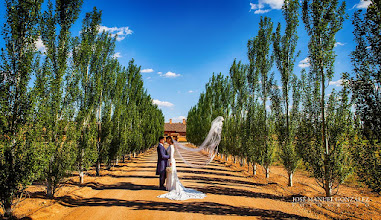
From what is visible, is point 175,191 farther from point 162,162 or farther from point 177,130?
point 177,130

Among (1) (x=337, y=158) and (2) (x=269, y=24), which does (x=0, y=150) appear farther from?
(2) (x=269, y=24)

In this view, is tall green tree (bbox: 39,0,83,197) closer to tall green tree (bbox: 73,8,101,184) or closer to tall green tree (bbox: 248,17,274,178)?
tall green tree (bbox: 73,8,101,184)

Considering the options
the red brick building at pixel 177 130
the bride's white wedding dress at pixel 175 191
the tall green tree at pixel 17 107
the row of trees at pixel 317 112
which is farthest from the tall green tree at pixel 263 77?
the red brick building at pixel 177 130

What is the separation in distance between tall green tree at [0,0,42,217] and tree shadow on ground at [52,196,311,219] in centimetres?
201

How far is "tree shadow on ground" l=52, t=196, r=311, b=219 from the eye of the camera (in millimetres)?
7177

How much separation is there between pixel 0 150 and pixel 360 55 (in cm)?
1101

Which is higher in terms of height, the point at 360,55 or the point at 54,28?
the point at 54,28

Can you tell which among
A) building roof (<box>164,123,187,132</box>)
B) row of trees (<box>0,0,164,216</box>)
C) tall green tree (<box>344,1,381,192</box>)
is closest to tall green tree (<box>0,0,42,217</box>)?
row of trees (<box>0,0,164,216</box>)

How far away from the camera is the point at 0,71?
6949 mm

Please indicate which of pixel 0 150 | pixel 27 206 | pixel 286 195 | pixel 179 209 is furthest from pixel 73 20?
pixel 286 195

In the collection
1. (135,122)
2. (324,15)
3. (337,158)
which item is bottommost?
(337,158)

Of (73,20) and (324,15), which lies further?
(73,20)

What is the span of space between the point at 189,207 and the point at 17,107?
6.65 m

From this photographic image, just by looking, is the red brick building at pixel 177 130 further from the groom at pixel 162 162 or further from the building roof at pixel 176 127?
the groom at pixel 162 162
